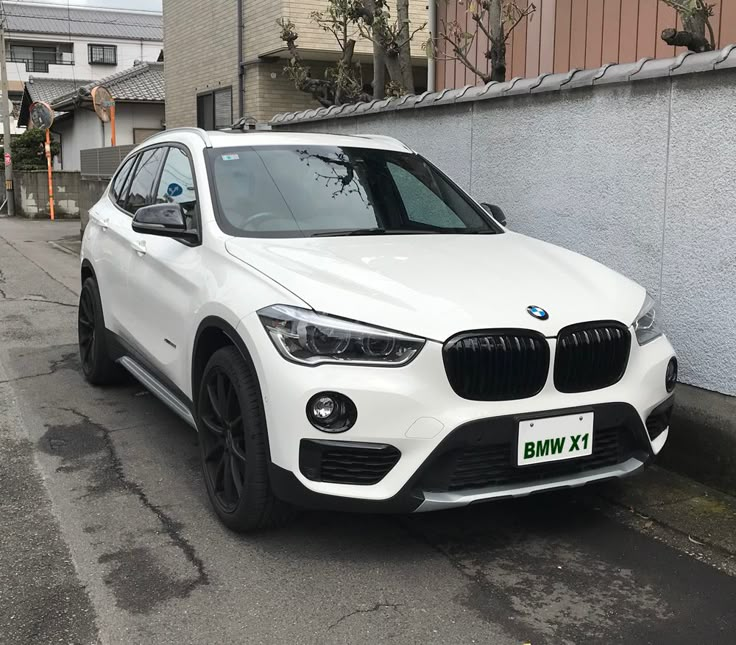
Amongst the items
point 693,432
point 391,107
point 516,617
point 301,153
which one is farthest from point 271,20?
point 516,617

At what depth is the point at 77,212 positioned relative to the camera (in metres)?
25.4

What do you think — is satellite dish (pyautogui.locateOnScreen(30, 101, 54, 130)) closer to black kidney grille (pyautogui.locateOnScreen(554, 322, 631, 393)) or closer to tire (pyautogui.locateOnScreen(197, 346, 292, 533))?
tire (pyautogui.locateOnScreen(197, 346, 292, 533))

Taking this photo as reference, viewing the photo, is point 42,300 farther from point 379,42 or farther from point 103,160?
point 103,160

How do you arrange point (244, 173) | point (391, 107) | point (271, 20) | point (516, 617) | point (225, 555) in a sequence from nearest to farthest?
point (516, 617) → point (225, 555) → point (244, 173) → point (391, 107) → point (271, 20)

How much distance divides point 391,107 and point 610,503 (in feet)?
13.9

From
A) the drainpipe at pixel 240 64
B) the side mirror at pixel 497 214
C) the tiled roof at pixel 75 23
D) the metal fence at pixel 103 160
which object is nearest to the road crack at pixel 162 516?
the side mirror at pixel 497 214

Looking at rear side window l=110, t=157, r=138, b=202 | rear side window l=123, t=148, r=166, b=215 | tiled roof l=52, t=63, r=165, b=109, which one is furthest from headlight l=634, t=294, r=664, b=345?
tiled roof l=52, t=63, r=165, b=109

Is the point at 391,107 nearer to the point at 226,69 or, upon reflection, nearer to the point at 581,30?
the point at 581,30

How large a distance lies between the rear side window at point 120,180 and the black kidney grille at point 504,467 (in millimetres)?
3608

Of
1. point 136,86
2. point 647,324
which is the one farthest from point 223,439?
point 136,86

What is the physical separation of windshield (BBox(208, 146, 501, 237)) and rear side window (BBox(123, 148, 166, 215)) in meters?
0.88

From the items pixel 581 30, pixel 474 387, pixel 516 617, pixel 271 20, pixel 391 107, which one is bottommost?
pixel 516 617

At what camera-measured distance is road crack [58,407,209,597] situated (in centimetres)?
334

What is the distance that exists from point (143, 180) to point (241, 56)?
33.4ft
